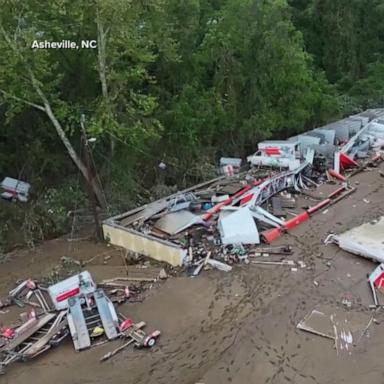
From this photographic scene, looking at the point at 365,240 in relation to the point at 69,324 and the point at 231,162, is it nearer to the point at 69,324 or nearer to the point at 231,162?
the point at 231,162

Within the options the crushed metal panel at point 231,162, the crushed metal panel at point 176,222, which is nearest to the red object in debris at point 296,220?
the crushed metal panel at point 176,222

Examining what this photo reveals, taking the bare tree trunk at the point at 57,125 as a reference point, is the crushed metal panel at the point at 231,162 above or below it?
below

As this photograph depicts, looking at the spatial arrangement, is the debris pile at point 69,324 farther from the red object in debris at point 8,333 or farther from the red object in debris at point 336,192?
the red object in debris at point 336,192

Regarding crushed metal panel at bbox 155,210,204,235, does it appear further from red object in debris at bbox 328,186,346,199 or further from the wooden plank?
red object in debris at bbox 328,186,346,199

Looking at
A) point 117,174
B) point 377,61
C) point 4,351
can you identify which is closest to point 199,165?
point 117,174

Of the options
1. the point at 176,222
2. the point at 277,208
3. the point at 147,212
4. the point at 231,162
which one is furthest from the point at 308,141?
the point at 147,212

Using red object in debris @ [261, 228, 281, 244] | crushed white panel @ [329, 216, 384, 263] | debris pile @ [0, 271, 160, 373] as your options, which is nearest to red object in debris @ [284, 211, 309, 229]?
red object in debris @ [261, 228, 281, 244]
